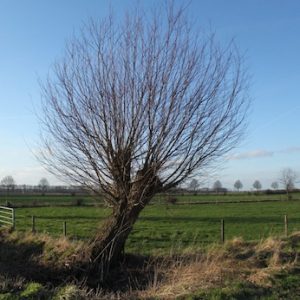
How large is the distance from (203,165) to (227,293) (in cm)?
476

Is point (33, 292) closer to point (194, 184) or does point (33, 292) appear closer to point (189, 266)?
point (189, 266)

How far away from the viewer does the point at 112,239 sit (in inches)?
525

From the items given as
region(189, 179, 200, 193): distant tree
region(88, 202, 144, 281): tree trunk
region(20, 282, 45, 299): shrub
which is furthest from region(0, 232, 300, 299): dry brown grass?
region(189, 179, 200, 193): distant tree

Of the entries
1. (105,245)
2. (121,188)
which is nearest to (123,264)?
(105,245)

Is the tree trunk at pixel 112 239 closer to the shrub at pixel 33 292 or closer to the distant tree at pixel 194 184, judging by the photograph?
the distant tree at pixel 194 184

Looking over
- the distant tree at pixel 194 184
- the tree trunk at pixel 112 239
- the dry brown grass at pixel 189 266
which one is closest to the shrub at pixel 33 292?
the dry brown grass at pixel 189 266

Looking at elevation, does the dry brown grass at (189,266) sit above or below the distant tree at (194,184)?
below

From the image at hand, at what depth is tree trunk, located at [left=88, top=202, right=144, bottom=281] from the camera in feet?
43.3

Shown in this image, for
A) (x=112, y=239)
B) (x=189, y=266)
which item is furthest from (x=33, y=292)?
(x=112, y=239)

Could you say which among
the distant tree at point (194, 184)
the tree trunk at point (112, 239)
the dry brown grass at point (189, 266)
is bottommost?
the dry brown grass at point (189, 266)

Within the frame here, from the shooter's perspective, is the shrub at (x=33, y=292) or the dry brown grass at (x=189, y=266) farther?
the dry brown grass at (x=189, y=266)

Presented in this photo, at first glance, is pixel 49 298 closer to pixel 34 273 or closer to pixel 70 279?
pixel 70 279

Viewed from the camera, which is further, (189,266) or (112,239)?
(112,239)

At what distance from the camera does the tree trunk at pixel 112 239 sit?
13.2 m
